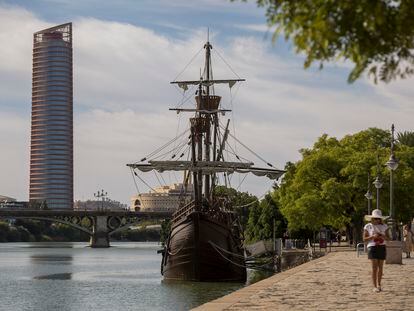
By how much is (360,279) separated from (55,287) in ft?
100

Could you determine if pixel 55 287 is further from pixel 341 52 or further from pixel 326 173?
pixel 341 52

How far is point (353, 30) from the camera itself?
26.9 ft

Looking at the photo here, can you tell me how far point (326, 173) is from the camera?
67.5 metres

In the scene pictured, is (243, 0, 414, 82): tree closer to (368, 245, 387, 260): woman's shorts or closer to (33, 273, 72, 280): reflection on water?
(368, 245, 387, 260): woman's shorts

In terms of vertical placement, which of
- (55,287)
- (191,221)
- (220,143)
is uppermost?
(220,143)

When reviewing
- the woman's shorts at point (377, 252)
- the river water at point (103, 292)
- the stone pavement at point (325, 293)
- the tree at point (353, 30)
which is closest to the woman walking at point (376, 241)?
the woman's shorts at point (377, 252)

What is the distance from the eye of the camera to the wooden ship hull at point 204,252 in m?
50.9

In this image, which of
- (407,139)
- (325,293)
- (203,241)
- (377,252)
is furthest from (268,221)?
(377,252)

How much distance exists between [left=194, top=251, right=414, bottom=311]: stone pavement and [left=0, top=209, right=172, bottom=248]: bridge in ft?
440

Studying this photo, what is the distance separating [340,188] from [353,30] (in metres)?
55.8

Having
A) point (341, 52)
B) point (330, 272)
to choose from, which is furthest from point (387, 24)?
point (330, 272)

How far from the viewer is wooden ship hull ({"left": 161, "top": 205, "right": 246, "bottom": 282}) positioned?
5091 cm

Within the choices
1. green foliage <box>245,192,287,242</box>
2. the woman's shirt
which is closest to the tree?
the woman's shirt

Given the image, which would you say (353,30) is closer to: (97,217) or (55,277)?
(55,277)
